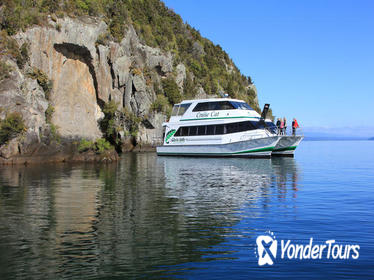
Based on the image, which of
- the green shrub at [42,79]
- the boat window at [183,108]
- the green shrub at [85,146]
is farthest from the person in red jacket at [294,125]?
the green shrub at [42,79]

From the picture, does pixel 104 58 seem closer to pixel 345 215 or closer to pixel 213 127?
pixel 213 127

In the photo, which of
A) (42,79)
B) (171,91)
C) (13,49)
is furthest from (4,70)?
(171,91)

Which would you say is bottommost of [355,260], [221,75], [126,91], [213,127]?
[355,260]

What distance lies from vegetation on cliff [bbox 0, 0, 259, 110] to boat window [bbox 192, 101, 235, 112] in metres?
13.3

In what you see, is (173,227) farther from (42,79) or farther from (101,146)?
(42,79)

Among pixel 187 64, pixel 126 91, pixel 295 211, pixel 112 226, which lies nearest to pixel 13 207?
pixel 112 226

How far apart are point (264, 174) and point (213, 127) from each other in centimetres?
1532

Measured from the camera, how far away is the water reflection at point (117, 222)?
707cm

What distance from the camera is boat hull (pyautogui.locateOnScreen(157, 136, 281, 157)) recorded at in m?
34.2

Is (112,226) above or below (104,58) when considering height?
below

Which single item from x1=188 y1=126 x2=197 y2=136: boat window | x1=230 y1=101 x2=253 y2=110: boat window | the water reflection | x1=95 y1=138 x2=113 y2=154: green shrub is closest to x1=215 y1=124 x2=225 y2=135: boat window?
x1=230 y1=101 x2=253 y2=110: boat window

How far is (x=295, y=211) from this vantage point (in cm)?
1144

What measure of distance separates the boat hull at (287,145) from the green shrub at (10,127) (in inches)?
886

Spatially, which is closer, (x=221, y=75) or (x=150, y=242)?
(x=150, y=242)
